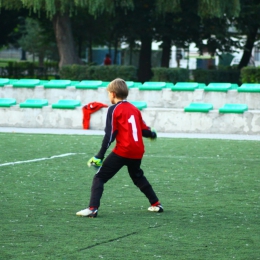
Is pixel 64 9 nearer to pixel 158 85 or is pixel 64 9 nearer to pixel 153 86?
pixel 158 85

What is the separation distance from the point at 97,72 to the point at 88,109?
42.3 feet

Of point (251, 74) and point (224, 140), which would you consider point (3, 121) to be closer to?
point (224, 140)

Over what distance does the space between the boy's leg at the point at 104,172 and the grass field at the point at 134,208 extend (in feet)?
0.63

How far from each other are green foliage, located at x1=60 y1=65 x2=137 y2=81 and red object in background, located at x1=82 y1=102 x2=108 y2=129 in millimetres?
12356

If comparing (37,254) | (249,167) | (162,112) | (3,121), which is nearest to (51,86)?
(3,121)

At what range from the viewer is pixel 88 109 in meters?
19.2

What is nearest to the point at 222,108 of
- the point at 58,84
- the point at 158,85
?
the point at 158,85

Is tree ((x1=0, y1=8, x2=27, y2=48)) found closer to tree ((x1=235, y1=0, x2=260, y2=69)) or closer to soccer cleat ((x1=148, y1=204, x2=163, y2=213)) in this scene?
tree ((x1=235, y1=0, x2=260, y2=69))

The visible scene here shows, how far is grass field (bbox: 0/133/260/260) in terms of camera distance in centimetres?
652

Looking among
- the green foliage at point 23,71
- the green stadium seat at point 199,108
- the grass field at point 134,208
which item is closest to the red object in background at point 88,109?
the green stadium seat at point 199,108

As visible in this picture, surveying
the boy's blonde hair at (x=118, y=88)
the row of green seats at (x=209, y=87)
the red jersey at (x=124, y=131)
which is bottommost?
the row of green seats at (x=209, y=87)

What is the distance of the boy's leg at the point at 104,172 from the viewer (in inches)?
311

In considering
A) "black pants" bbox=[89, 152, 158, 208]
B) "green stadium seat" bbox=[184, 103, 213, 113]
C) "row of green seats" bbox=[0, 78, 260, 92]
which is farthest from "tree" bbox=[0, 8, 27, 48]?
"black pants" bbox=[89, 152, 158, 208]

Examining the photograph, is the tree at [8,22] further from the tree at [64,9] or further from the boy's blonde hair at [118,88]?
the boy's blonde hair at [118,88]
